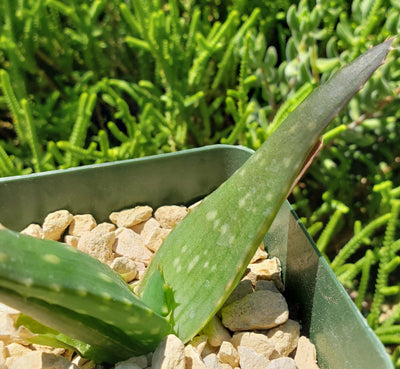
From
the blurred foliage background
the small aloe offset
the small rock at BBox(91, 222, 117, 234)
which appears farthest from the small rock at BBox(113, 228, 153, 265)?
the blurred foliage background

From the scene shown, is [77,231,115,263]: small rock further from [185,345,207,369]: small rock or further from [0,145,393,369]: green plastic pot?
[185,345,207,369]: small rock

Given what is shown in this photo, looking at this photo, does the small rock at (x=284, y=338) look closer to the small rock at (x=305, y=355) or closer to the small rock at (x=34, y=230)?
the small rock at (x=305, y=355)

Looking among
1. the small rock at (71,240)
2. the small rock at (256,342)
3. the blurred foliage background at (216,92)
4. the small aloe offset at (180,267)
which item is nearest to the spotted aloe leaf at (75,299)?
the small aloe offset at (180,267)

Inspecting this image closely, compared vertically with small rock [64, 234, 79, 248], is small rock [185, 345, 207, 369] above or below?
below

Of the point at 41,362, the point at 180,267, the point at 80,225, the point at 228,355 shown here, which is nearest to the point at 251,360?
the point at 228,355

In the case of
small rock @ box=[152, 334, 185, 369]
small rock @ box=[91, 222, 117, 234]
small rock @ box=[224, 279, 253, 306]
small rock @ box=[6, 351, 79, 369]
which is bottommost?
small rock @ box=[224, 279, 253, 306]

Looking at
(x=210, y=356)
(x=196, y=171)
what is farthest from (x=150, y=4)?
(x=210, y=356)

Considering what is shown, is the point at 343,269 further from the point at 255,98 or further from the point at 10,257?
the point at 10,257
